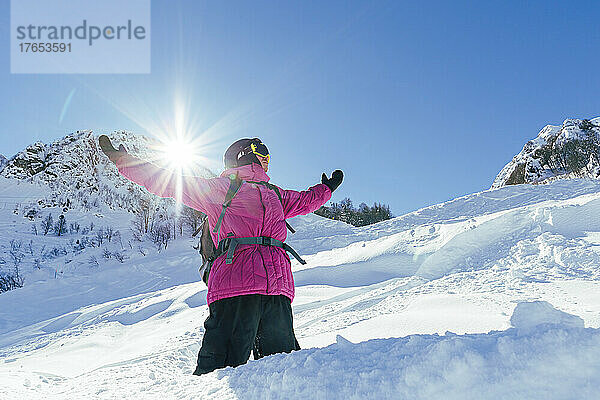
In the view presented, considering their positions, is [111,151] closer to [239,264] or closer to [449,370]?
[239,264]

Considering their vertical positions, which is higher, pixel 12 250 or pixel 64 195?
pixel 64 195

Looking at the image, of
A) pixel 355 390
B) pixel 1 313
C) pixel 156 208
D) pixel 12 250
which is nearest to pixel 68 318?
pixel 1 313

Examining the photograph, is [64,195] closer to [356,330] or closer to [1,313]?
[1,313]

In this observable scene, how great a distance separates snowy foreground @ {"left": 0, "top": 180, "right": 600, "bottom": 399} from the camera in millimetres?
1062

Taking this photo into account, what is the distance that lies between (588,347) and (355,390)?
2.06 feet

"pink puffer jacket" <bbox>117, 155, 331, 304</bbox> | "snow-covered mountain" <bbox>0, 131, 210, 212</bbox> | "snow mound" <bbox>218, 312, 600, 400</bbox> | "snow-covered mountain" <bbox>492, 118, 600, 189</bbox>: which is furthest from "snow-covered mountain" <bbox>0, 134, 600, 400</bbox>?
"snow-covered mountain" <bbox>0, 131, 210, 212</bbox>

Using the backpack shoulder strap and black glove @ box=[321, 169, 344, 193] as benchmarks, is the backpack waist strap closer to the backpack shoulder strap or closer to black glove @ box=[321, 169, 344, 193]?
the backpack shoulder strap

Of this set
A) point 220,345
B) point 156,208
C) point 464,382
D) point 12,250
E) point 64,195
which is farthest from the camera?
point 64,195

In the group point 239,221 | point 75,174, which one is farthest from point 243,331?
point 75,174

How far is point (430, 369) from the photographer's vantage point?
108 centimetres

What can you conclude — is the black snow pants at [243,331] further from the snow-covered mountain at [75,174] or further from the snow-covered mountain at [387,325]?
the snow-covered mountain at [75,174]

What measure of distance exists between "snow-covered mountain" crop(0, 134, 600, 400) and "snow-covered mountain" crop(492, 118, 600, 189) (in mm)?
24505

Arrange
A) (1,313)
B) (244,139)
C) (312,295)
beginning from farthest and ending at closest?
(1,313) → (312,295) → (244,139)

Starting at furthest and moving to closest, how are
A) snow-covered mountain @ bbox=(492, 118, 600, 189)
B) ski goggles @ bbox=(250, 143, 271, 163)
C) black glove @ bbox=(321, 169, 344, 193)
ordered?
snow-covered mountain @ bbox=(492, 118, 600, 189) → black glove @ bbox=(321, 169, 344, 193) → ski goggles @ bbox=(250, 143, 271, 163)
